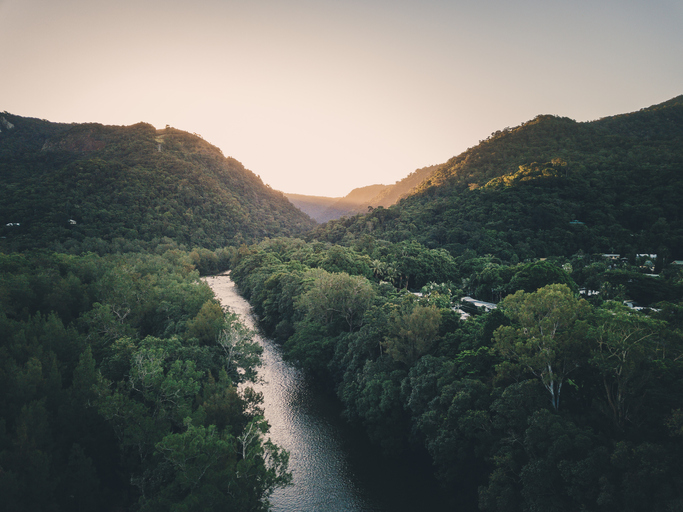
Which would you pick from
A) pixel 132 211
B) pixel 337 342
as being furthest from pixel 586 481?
pixel 132 211

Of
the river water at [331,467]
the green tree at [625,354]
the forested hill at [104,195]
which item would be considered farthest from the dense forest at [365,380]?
the forested hill at [104,195]

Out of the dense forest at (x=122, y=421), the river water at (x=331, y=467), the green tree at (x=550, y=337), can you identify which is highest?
the green tree at (x=550, y=337)

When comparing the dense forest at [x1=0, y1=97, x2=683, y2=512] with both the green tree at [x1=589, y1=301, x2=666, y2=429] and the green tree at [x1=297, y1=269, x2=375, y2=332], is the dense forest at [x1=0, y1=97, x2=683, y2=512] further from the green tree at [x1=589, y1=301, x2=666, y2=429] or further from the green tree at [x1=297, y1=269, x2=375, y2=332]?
the green tree at [x1=297, y1=269, x2=375, y2=332]

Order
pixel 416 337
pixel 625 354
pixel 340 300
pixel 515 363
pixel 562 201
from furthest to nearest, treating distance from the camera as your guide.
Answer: pixel 562 201
pixel 340 300
pixel 416 337
pixel 515 363
pixel 625 354

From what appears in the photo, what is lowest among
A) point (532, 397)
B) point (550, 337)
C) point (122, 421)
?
point (122, 421)

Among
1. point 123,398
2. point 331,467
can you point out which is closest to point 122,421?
point 123,398

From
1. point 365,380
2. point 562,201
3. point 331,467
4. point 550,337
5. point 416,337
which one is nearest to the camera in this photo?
point 550,337

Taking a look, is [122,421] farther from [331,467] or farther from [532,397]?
[532,397]

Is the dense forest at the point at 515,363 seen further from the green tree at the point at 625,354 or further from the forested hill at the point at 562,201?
the forested hill at the point at 562,201

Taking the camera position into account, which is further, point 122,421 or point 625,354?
point 122,421
